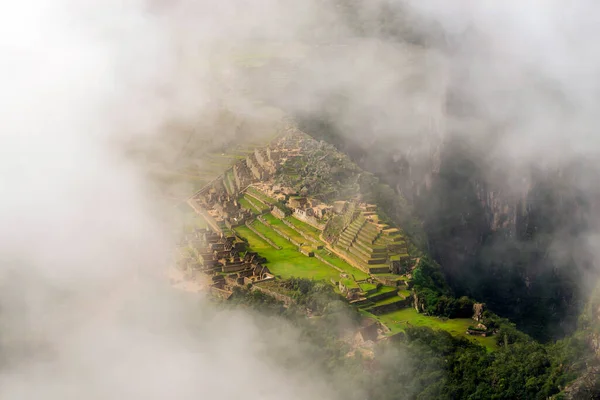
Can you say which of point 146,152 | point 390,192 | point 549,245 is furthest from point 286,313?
point 549,245

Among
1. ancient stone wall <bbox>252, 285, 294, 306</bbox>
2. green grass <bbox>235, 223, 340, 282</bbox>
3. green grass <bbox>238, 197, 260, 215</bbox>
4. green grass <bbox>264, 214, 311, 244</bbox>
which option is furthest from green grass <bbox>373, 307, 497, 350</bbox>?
green grass <bbox>238, 197, 260, 215</bbox>

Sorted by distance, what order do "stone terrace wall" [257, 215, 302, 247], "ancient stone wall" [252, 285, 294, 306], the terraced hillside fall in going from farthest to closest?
1. "stone terrace wall" [257, 215, 302, 247]
2. the terraced hillside
3. "ancient stone wall" [252, 285, 294, 306]

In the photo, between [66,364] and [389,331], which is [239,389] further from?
[389,331]

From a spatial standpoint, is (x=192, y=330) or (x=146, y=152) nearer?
(x=192, y=330)

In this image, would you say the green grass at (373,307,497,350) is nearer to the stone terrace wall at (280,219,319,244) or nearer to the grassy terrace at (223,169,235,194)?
the stone terrace wall at (280,219,319,244)

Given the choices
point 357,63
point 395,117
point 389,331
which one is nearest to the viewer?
point 389,331

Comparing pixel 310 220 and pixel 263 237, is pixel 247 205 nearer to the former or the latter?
pixel 310 220

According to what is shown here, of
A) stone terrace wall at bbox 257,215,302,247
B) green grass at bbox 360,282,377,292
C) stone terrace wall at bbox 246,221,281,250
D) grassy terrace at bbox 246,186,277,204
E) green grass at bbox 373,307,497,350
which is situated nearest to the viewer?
green grass at bbox 373,307,497,350

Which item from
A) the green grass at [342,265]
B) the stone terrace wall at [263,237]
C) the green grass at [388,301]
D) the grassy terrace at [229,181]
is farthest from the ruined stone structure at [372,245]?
the grassy terrace at [229,181]

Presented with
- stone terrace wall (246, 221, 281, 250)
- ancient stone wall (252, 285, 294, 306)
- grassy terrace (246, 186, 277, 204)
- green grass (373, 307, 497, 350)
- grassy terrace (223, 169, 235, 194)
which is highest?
grassy terrace (246, 186, 277, 204)
